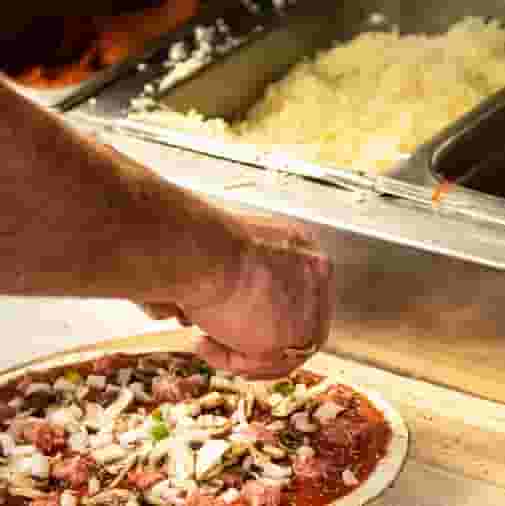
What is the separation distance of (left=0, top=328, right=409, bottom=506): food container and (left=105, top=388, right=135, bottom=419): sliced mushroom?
106 mm

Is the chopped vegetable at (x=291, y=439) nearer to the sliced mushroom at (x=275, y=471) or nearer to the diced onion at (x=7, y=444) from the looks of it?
the sliced mushroom at (x=275, y=471)

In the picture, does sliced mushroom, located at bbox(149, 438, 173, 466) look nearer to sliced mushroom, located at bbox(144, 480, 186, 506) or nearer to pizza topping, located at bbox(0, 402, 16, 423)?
sliced mushroom, located at bbox(144, 480, 186, 506)

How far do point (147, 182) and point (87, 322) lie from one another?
2.67 feet

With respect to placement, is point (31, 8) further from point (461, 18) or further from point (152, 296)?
point (152, 296)

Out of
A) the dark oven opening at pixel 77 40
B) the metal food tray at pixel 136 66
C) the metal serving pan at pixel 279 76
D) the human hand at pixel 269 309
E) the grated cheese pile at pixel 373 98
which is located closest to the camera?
the human hand at pixel 269 309

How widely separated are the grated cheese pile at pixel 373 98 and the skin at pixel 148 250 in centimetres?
55

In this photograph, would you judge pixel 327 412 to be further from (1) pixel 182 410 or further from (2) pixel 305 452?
(1) pixel 182 410

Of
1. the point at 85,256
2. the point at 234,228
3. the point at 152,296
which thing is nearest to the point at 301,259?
the point at 234,228

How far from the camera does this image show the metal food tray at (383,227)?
146 cm

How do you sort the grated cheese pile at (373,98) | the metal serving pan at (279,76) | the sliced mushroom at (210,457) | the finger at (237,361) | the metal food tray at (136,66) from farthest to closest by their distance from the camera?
the metal food tray at (136,66)
the grated cheese pile at (373,98)
the metal serving pan at (279,76)
the sliced mushroom at (210,457)
the finger at (237,361)

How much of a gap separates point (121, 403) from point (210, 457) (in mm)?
191

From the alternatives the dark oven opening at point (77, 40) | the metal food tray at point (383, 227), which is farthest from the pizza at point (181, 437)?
the dark oven opening at point (77, 40)

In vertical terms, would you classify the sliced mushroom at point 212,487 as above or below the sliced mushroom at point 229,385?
below

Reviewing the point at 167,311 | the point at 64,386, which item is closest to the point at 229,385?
the point at 64,386
